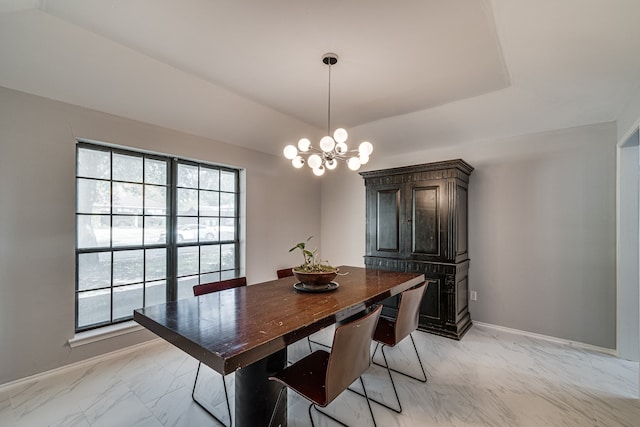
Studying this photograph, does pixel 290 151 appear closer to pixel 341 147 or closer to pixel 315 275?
pixel 341 147

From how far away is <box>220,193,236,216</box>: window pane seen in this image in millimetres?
3906

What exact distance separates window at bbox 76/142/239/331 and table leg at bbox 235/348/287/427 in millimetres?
2083

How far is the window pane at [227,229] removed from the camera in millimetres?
3892

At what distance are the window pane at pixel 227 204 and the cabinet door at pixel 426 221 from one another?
7.99ft

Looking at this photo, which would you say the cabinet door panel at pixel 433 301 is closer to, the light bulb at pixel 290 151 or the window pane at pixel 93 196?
the light bulb at pixel 290 151

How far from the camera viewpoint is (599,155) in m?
2.98

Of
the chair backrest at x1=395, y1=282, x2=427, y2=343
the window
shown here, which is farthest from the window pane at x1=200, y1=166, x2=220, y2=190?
the chair backrest at x1=395, y1=282, x2=427, y2=343

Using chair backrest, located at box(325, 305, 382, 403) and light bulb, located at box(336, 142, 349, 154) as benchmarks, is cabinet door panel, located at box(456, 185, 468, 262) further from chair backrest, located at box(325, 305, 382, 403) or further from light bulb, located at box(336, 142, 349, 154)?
chair backrest, located at box(325, 305, 382, 403)

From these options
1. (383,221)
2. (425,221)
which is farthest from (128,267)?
(425,221)

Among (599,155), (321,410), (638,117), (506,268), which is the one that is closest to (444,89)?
(638,117)

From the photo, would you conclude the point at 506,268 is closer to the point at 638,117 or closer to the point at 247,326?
the point at 638,117

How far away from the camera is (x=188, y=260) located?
11.5 ft

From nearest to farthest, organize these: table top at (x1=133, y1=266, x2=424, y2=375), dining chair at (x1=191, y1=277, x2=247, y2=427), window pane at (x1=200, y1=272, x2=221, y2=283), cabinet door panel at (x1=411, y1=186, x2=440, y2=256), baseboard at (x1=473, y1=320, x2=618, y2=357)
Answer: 1. table top at (x1=133, y1=266, x2=424, y2=375)
2. dining chair at (x1=191, y1=277, x2=247, y2=427)
3. baseboard at (x1=473, y1=320, x2=618, y2=357)
4. cabinet door panel at (x1=411, y1=186, x2=440, y2=256)
5. window pane at (x1=200, y1=272, x2=221, y2=283)

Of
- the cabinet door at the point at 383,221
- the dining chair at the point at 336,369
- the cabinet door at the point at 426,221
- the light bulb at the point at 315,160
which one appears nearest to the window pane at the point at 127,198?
the light bulb at the point at 315,160
